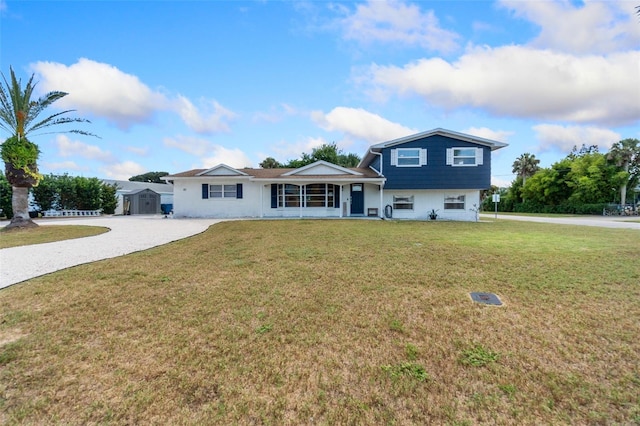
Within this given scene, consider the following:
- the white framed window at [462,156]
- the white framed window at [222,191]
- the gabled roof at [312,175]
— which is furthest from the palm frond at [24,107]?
the white framed window at [462,156]

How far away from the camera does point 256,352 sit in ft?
9.61

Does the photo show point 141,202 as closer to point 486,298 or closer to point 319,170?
point 319,170

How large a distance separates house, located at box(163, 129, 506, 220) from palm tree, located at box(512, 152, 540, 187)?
108 ft

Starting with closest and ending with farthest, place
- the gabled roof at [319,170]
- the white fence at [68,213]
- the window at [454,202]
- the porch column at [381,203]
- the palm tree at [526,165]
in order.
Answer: the porch column at [381,203], the gabled roof at [319,170], the window at [454,202], the white fence at [68,213], the palm tree at [526,165]

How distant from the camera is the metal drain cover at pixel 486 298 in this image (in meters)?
4.11

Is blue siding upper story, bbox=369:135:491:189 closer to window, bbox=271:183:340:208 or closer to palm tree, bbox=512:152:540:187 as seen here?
window, bbox=271:183:340:208

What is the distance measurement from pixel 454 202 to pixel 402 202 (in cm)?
346

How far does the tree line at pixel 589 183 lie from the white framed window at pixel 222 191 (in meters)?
36.7

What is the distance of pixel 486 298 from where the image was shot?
4.26m

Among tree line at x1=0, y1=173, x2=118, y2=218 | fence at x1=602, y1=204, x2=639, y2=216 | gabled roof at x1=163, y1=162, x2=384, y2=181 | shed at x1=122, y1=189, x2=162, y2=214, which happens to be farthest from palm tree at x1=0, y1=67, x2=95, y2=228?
fence at x1=602, y1=204, x2=639, y2=216

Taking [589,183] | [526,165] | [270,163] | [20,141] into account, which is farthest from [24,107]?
[526,165]

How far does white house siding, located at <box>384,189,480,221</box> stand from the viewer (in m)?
19.1

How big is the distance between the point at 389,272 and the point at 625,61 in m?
16.7

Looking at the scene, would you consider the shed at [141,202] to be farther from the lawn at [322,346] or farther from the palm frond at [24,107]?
the lawn at [322,346]
